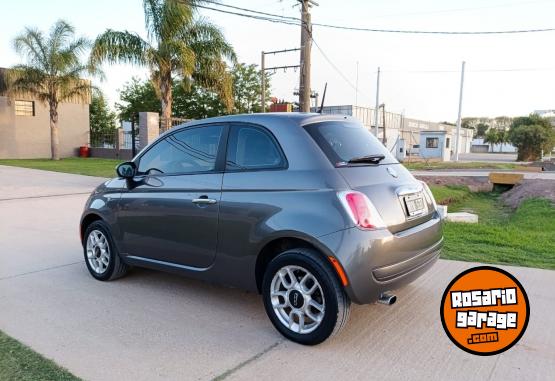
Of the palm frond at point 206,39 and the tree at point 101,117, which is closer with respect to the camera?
the palm frond at point 206,39

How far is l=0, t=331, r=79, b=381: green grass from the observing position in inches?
115

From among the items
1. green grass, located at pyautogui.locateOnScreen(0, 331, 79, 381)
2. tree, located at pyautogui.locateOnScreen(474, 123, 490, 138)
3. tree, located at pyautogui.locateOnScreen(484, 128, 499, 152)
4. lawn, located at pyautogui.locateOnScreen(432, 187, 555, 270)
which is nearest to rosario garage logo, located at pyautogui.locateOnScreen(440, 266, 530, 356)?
green grass, located at pyautogui.locateOnScreen(0, 331, 79, 381)

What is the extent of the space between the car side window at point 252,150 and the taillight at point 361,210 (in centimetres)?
59

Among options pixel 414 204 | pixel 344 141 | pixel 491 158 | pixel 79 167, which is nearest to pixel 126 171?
pixel 344 141

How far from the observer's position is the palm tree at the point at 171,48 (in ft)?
57.8

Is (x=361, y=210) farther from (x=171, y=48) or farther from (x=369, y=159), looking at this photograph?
(x=171, y=48)

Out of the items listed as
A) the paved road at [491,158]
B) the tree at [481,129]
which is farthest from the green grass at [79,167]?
the tree at [481,129]

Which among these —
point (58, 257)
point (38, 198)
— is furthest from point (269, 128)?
point (38, 198)

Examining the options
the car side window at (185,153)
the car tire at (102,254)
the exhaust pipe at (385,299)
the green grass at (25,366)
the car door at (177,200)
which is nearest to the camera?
the green grass at (25,366)

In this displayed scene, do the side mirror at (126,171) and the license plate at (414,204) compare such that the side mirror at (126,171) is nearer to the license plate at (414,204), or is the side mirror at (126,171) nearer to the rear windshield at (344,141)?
the rear windshield at (344,141)

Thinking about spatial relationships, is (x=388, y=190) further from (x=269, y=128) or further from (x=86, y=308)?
(x=86, y=308)

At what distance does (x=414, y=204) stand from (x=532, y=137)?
43.6 meters

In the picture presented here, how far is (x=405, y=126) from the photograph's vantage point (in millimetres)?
66062

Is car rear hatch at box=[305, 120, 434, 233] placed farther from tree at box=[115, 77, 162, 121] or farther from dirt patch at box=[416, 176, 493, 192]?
tree at box=[115, 77, 162, 121]
